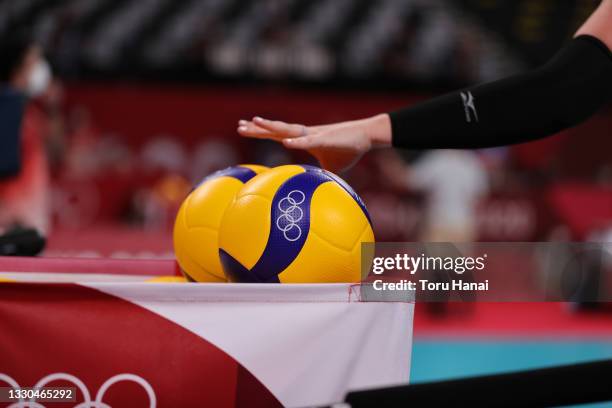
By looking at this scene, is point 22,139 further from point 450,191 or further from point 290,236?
point 450,191

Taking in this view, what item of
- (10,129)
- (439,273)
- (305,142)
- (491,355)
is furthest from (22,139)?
(491,355)

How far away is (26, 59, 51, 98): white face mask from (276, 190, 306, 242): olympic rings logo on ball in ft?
10.8

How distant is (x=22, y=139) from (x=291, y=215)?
293 cm

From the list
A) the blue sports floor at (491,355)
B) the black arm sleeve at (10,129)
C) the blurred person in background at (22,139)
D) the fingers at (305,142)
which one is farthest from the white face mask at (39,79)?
the fingers at (305,142)

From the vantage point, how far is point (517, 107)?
5.54 feet

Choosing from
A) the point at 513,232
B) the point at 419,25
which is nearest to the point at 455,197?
the point at 513,232

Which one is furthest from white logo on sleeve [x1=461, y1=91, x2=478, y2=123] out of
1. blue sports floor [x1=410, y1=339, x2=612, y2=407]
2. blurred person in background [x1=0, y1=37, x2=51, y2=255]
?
blue sports floor [x1=410, y1=339, x2=612, y2=407]

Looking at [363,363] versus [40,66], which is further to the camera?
[40,66]

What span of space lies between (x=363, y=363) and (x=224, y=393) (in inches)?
10.8

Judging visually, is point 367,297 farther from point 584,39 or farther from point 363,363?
point 584,39

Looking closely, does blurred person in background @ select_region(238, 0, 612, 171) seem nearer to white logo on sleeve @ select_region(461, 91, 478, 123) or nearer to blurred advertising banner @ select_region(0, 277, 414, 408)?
white logo on sleeve @ select_region(461, 91, 478, 123)

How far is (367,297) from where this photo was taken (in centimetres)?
140

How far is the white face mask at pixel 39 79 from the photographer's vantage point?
4414 millimetres

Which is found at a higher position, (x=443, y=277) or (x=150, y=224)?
(x=443, y=277)
